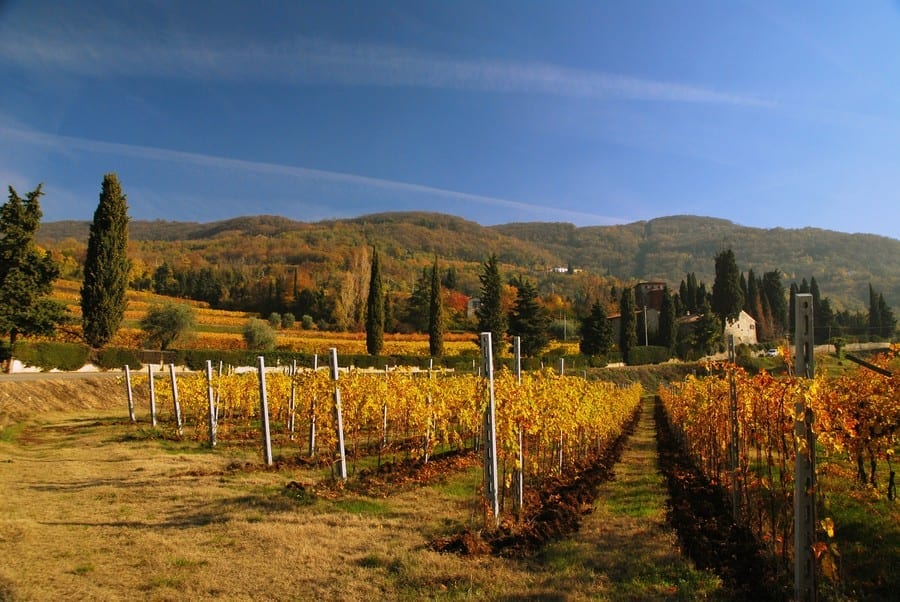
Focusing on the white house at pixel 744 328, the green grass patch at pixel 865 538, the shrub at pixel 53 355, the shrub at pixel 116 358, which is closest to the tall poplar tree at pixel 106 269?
the shrub at pixel 116 358

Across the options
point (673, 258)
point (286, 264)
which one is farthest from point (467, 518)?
point (673, 258)

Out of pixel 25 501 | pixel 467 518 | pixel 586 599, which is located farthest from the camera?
pixel 25 501

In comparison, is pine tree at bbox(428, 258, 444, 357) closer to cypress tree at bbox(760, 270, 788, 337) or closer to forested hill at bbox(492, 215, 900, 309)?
cypress tree at bbox(760, 270, 788, 337)

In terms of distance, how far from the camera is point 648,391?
152 ft

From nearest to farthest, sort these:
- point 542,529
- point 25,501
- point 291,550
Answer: point 291,550 < point 542,529 < point 25,501

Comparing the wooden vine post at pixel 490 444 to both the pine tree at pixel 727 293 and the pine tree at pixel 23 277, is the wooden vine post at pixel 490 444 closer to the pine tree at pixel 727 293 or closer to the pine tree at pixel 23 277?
the pine tree at pixel 23 277

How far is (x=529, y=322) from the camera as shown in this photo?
47.9 m

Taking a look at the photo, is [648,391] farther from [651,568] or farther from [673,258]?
[673,258]

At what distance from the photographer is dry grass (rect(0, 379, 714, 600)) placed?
449cm

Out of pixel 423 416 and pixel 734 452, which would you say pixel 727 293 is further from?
pixel 734 452

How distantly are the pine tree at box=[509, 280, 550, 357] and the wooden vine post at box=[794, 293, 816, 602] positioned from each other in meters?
44.0

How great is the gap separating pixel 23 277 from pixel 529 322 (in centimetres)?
3518

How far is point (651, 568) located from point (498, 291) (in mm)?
44047

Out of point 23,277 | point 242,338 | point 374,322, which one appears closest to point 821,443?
point 23,277
